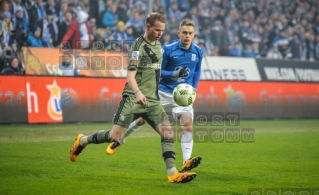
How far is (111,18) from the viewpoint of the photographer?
68.8ft

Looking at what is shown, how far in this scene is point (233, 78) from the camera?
22078 mm

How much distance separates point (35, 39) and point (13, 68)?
156 centimetres

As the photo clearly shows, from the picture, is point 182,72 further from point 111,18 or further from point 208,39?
point 208,39

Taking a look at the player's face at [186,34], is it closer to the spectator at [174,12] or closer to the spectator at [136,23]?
the spectator at [136,23]

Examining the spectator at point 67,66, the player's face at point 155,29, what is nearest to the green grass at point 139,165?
the player's face at point 155,29

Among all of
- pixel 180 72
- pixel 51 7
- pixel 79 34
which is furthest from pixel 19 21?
pixel 180 72

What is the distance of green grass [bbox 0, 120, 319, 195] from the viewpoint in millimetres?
7656

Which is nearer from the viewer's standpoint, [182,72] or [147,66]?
[147,66]

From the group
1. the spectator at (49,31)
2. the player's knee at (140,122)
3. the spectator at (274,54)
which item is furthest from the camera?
the spectator at (274,54)

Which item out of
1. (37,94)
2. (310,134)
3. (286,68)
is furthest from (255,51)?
(37,94)

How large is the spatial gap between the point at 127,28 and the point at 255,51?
6838 mm

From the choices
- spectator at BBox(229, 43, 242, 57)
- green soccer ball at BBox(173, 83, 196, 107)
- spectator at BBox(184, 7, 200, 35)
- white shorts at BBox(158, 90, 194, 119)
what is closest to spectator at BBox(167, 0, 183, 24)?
spectator at BBox(184, 7, 200, 35)

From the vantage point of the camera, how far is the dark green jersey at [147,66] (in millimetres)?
7766

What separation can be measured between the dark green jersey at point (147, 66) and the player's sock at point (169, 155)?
60cm
